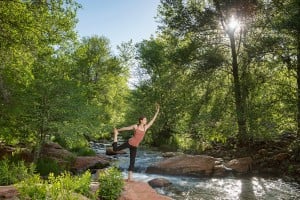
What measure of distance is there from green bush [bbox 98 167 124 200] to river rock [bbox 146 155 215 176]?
36.2 ft

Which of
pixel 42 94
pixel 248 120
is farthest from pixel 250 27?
pixel 42 94

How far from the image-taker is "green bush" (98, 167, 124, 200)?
32.6 feet

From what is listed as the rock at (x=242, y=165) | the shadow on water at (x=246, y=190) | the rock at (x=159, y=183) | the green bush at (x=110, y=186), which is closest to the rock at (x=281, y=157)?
the rock at (x=242, y=165)

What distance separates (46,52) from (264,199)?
1353cm

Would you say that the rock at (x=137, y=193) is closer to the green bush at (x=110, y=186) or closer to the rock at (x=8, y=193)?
the green bush at (x=110, y=186)

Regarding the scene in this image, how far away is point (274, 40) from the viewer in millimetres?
20422

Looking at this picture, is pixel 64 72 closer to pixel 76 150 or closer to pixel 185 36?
pixel 76 150

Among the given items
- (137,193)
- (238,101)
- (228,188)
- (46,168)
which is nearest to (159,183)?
(228,188)

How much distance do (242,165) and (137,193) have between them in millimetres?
12047

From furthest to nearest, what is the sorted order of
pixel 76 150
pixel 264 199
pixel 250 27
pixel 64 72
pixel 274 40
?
pixel 76 150, pixel 250 27, pixel 274 40, pixel 64 72, pixel 264 199

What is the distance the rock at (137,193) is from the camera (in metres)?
10.7

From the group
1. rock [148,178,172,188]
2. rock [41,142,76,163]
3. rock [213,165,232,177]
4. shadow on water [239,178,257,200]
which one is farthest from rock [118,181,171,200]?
rock [213,165,232,177]

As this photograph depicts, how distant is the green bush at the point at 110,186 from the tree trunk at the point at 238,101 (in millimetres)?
12441

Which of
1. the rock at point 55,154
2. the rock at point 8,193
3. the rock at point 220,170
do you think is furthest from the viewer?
the rock at point 220,170
